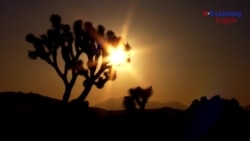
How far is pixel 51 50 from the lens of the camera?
827 inches

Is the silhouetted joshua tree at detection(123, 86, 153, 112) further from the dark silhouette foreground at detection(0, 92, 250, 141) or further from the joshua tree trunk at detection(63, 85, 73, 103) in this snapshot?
the joshua tree trunk at detection(63, 85, 73, 103)

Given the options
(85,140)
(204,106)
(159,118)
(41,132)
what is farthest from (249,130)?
(41,132)

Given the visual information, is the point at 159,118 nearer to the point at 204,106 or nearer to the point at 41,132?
the point at 204,106

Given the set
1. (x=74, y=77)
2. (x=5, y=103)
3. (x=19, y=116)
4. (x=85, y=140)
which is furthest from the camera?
(x=5, y=103)

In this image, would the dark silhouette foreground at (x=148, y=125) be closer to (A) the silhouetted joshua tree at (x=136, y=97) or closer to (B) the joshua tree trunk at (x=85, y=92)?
(A) the silhouetted joshua tree at (x=136, y=97)

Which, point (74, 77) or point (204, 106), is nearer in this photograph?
point (204, 106)

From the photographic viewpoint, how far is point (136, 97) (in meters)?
19.9

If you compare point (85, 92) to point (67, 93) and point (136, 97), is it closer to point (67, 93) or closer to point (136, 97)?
point (67, 93)

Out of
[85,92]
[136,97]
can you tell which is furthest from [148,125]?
[85,92]

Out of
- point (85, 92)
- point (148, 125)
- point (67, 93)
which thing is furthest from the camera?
point (85, 92)

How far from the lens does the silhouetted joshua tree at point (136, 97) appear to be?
19812 mm

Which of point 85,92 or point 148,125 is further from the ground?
point 85,92

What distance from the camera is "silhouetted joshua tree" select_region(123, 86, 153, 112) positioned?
19812 millimetres

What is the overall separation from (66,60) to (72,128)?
4982 mm
